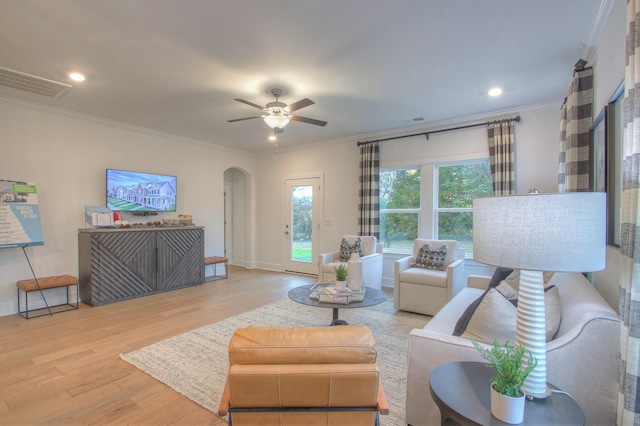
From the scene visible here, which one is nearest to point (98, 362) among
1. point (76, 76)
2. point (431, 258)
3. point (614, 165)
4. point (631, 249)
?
point (76, 76)

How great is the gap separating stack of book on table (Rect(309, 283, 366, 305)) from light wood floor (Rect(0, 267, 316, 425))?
1252 millimetres

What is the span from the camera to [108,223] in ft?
14.5

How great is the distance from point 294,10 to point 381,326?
313 cm

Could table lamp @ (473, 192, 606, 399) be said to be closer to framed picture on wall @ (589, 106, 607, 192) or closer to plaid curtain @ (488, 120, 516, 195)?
framed picture on wall @ (589, 106, 607, 192)

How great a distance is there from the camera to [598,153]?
7.61 ft

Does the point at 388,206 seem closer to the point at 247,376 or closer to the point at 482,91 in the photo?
the point at 482,91

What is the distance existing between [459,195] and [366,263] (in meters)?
1.83

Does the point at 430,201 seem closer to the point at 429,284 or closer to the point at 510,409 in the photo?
the point at 429,284

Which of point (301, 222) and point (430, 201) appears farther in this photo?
point (301, 222)

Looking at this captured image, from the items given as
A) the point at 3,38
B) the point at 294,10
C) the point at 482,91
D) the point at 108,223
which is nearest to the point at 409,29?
the point at 294,10

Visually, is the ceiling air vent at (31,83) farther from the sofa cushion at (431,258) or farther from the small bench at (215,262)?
the sofa cushion at (431,258)

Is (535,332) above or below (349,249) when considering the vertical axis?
above

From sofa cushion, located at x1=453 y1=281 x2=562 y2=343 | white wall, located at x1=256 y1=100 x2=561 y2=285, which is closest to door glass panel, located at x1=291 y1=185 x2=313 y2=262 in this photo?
white wall, located at x1=256 y1=100 x2=561 y2=285

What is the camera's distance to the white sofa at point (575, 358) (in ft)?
4.28
